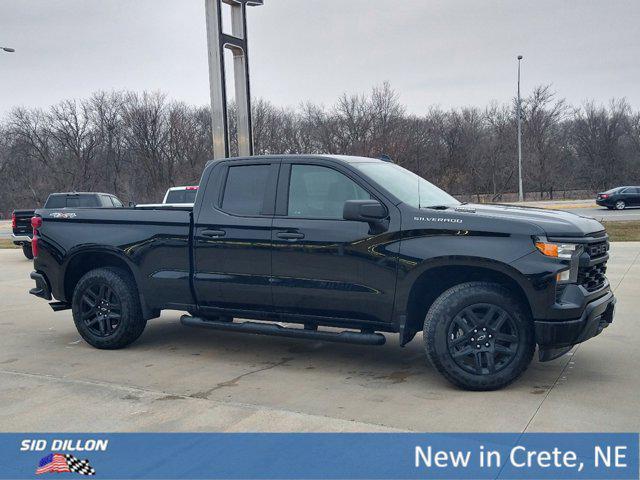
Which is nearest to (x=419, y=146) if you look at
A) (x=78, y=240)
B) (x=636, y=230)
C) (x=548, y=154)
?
(x=548, y=154)

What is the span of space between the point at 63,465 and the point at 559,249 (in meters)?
3.63

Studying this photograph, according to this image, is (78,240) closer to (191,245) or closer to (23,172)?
(191,245)

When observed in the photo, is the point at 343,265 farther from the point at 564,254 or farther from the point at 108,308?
the point at 108,308

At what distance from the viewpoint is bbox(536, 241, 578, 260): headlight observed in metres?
4.94

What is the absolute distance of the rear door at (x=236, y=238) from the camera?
5980 mm

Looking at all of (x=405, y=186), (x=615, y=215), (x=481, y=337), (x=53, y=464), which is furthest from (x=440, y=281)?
(x=615, y=215)

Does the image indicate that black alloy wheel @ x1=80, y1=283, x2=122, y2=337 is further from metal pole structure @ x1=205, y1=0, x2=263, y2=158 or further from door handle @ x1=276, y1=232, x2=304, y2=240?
metal pole structure @ x1=205, y1=0, x2=263, y2=158

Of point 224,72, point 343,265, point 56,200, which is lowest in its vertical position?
point 343,265

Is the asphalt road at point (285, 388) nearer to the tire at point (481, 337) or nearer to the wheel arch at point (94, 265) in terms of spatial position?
the tire at point (481, 337)

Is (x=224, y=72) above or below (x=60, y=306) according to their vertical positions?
above

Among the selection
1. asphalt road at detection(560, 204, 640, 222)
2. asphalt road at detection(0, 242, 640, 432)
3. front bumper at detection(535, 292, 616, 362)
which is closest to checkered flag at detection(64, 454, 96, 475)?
asphalt road at detection(0, 242, 640, 432)

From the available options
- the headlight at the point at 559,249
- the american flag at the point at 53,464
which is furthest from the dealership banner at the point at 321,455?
the headlight at the point at 559,249

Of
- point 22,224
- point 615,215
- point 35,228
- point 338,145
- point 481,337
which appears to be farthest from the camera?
point 338,145

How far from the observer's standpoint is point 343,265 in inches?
219
